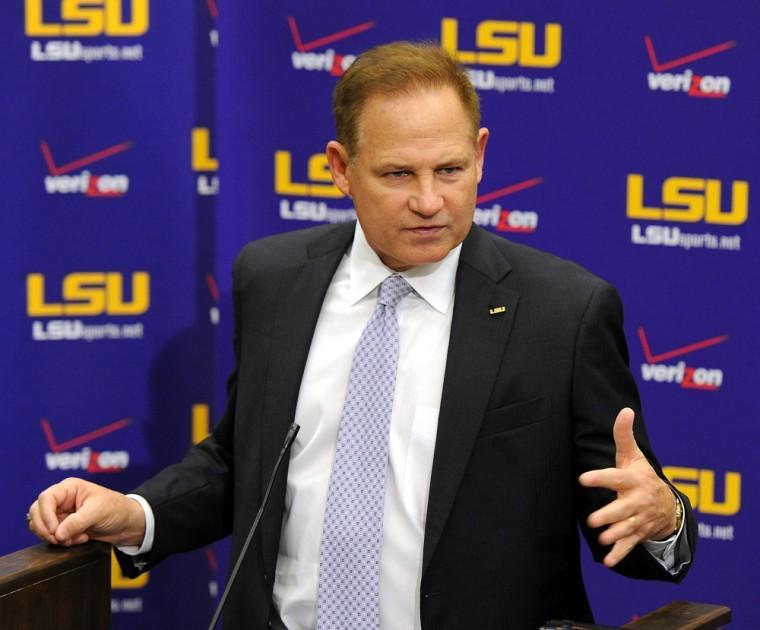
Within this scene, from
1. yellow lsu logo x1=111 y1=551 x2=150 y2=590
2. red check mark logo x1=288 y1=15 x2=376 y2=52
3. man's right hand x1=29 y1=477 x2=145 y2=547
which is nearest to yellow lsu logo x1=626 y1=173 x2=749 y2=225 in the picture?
red check mark logo x1=288 y1=15 x2=376 y2=52

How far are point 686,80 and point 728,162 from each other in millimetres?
271

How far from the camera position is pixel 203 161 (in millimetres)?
4398

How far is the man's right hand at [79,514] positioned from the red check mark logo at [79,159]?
193 cm

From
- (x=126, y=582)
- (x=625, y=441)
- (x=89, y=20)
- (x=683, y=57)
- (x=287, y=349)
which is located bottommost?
(x=126, y=582)

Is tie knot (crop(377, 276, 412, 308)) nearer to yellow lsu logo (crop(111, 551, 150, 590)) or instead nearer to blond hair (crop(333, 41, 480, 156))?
blond hair (crop(333, 41, 480, 156))

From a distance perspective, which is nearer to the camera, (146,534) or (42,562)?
(42,562)

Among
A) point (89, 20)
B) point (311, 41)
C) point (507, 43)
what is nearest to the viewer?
point (507, 43)

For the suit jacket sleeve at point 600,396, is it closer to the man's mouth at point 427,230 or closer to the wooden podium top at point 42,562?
the man's mouth at point 427,230

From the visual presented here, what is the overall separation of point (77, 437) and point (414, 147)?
235cm

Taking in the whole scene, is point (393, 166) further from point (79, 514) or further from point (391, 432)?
point (79, 514)

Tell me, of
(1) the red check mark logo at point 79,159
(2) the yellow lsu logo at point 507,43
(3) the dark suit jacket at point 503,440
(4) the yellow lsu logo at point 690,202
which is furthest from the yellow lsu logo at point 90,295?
(3) the dark suit jacket at point 503,440

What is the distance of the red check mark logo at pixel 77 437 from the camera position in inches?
174

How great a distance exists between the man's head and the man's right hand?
2.45 feet

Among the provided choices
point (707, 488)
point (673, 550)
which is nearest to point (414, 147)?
point (673, 550)
